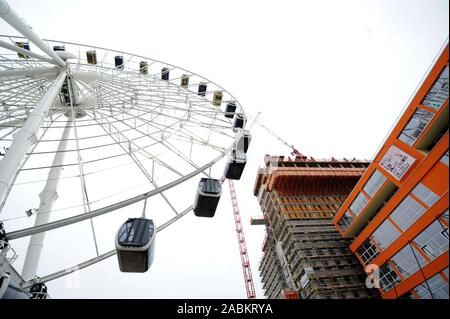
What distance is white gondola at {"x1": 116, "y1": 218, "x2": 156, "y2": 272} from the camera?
7.55m

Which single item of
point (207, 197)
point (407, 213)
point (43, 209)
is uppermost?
point (207, 197)

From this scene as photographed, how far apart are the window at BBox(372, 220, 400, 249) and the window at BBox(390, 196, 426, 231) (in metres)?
1.00

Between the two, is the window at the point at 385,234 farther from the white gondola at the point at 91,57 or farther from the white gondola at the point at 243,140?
the white gondola at the point at 91,57

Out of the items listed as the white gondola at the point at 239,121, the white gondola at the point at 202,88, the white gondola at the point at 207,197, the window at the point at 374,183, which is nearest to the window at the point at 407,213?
the window at the point at 374,183

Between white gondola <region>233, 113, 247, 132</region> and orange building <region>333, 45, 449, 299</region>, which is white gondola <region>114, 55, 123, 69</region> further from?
orange building <region>333, 45, 449, 299</region>

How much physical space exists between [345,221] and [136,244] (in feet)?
112

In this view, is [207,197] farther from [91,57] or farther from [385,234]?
[385,234]

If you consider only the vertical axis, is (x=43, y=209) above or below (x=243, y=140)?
below

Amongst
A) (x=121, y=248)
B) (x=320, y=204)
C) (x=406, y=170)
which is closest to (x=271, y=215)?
(x=320, y=204)

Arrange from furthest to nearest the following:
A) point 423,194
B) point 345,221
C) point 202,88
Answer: point 345,221, point 202,88, point 423,194

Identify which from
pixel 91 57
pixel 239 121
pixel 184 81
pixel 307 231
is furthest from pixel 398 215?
pixel 91 57

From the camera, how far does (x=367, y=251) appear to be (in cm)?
3120

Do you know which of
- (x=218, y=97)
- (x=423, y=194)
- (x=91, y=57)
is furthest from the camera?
(x=91, y=57)

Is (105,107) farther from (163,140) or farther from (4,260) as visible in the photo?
(4,260)
